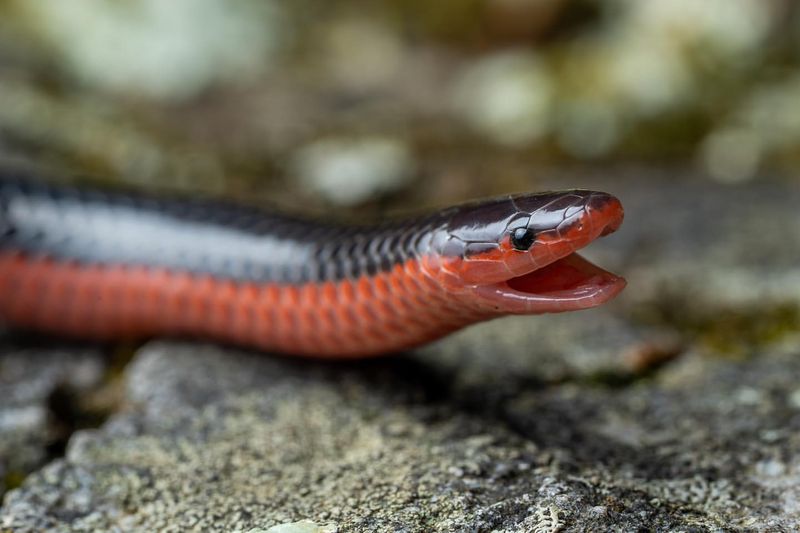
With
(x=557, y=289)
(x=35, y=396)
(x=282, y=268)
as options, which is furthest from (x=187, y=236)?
(x=557, y=289)

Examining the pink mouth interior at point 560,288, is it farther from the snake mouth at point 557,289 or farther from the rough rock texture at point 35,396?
the rough rock texture at point 35,396

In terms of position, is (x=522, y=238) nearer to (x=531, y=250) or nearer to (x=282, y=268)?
(x=531, y=250)

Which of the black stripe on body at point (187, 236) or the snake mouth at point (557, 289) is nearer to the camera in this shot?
the snake mouth at point (557, 289)

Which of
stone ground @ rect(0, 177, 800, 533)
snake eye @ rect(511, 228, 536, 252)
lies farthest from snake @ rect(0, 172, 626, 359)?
stone ground @ rect(0, 177, 800, 533)

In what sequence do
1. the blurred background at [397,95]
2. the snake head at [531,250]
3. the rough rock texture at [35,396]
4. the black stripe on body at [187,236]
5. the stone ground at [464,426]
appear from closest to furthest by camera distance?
the stone ground at [464,426], the snake head at [531,250], the rough rock texture at [35,396], the black stripe on body at [187,236], the blurred background at [397,95]

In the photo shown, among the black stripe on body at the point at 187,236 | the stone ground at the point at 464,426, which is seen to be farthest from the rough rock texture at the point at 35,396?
the black stripe on body at the point at 187,236

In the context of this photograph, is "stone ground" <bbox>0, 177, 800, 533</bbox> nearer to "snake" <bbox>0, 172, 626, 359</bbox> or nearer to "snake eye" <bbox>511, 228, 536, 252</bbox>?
"snake" <bbox>0, 172, 626, 359</bbox>

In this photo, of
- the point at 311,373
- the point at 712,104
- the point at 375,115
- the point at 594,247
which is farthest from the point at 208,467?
the point at 712,104

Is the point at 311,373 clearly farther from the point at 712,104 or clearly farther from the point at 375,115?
the point at 712,104
